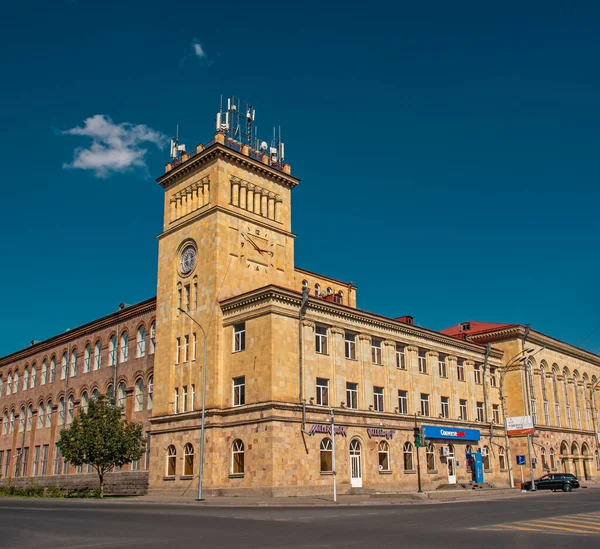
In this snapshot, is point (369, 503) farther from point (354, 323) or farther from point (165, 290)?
point (165, 290)

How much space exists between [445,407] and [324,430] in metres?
16.0

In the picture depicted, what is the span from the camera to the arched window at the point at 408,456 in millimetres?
48438

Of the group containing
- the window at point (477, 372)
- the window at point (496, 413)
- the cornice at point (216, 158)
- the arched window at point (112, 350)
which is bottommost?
the window at point (496, 413)

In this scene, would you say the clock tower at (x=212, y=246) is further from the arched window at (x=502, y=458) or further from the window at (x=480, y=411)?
the arched window at (x=502, y=458)

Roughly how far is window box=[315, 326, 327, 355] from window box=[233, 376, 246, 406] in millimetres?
5533

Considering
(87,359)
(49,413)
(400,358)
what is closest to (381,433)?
(400,358)

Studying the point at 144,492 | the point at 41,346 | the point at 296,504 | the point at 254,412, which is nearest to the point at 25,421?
the point at 41,346

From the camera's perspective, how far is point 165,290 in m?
50.1

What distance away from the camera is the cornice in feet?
156


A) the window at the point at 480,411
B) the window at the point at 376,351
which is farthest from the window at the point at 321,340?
the window at the point at 480,411

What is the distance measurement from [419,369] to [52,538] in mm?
39299

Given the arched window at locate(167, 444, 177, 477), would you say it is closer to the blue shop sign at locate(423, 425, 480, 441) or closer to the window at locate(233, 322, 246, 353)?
the window at locate(233, 322, 246, 353)

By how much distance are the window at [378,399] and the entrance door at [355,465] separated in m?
3.58

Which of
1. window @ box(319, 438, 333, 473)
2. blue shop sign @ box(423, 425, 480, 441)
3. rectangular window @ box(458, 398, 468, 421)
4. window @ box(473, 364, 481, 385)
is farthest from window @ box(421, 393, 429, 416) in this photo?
window @ box(319, 438, 333, 473)
